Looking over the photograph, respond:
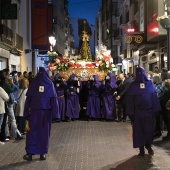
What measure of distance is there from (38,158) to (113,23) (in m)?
53.5

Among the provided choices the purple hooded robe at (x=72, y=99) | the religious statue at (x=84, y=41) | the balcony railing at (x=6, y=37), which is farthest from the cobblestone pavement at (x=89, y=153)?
the balcony railing at (x=6, y=37)

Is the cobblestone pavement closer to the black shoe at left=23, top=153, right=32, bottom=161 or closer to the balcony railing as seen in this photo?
the black shoe at left=23, top=153, right=32, bottom=161

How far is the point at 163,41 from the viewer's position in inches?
1003

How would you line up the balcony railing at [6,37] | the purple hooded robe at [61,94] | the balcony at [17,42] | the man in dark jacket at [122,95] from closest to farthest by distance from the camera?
1. the man in dark jacket at [122,95]
2. the purple hooded robe at [61,94]
3. the balcony railing at [6,37]
4. the balcony at [17,42]

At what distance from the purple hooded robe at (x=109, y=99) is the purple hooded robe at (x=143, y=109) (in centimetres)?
717

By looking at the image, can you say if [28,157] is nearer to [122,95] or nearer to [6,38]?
[122,95]

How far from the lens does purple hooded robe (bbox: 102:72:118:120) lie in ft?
53.9

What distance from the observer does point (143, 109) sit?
919 cm

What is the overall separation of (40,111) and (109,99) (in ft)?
25.7

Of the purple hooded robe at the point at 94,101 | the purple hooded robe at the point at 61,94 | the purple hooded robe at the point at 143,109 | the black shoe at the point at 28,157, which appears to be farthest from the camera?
the purple hooded robe at the point at 94,101

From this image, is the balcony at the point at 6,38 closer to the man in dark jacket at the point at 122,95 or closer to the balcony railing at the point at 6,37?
the balcony railing at the point at 6,37

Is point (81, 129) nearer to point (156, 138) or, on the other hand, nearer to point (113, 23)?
point (156, 138)

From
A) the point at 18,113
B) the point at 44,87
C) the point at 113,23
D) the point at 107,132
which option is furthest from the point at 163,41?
the point at 113,23

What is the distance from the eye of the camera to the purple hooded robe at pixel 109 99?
647 inches
